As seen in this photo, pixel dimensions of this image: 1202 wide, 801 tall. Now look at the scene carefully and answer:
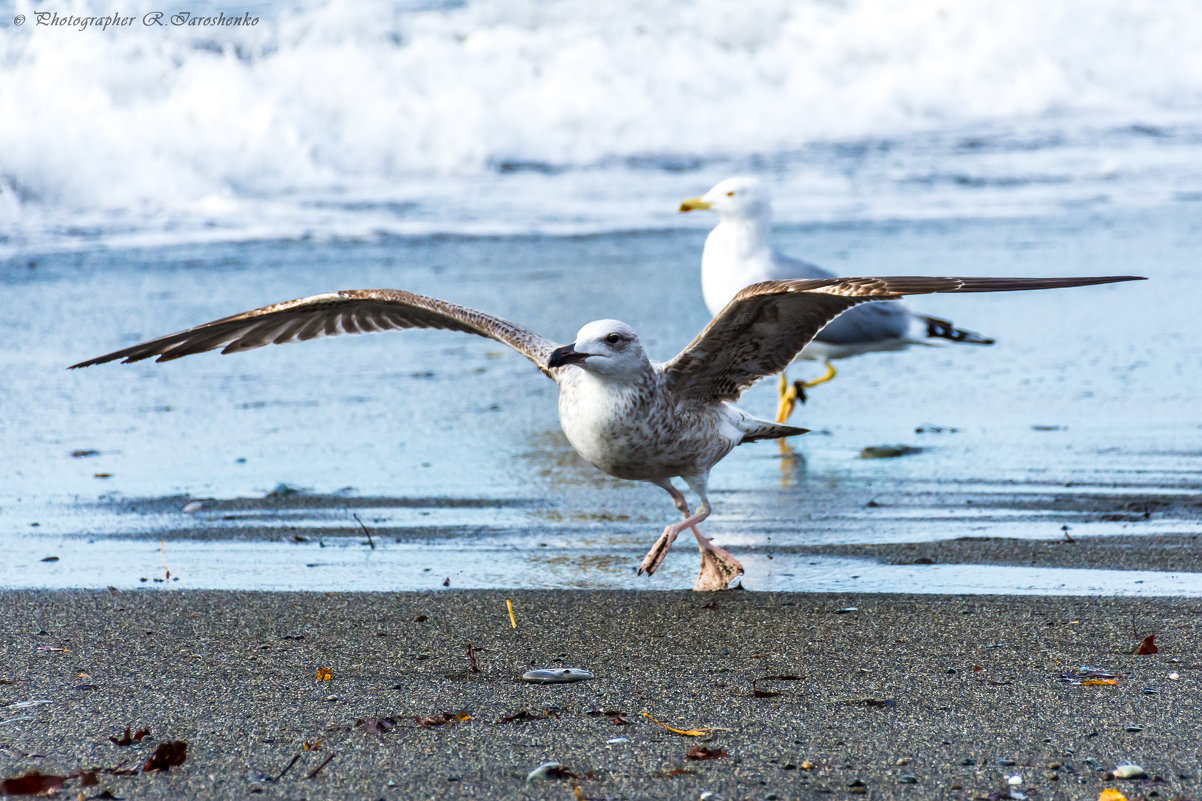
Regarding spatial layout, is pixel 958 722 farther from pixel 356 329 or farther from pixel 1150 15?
pixel 1150 15

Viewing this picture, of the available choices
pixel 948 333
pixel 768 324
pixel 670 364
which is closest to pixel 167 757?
pixel 670 364

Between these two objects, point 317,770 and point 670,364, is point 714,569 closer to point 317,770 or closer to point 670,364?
point 670,364

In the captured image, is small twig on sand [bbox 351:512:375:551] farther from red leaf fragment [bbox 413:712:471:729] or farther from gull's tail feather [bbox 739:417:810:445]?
red leaf fragment [bbox 413:712:471:729]

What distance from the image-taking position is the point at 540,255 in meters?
11.6

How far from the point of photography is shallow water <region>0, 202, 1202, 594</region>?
4.93m

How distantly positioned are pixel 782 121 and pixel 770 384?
1175 centimetres

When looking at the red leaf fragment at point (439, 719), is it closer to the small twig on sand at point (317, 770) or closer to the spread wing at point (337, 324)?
the small twig on sand at point (317, 770)

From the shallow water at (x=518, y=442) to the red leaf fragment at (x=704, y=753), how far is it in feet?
5.16

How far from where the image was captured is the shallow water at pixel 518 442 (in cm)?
493

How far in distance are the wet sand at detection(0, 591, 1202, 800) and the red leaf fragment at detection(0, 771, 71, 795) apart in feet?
0.19

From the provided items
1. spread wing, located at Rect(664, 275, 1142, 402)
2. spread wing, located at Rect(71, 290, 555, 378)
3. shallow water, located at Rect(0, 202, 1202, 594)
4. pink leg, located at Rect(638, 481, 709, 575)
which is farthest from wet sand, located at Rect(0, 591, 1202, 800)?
spread wing, located at Rect(71, 290, 555, 378)

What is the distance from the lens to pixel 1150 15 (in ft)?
78.5

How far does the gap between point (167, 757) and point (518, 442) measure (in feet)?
12.2

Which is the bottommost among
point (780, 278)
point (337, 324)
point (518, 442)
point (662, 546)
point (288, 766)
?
point (518, 442)
